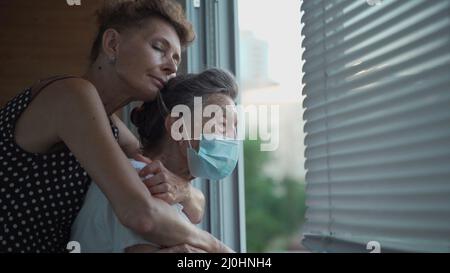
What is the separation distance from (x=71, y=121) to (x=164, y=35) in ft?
1.29

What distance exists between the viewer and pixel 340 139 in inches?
50.1

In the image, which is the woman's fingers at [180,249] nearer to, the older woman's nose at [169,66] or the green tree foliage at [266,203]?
the green tree foliage at [266,203]

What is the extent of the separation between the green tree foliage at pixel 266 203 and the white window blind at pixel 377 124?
82 millimetres

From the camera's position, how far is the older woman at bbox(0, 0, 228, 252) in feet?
3.33

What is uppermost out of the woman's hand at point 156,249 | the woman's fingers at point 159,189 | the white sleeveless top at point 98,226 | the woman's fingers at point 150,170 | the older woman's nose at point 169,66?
the older woman's nose at point 169,66

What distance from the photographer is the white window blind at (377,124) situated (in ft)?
3.02

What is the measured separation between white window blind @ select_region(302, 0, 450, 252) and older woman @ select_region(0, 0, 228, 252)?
0.34 meters

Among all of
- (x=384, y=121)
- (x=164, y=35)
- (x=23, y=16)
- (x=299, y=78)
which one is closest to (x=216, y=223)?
(x=299, y=78)

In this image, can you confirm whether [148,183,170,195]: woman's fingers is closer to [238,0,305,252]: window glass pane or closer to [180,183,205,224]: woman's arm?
[180,183,205,224]: woman's arm

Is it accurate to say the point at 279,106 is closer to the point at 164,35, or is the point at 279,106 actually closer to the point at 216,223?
the point at 164,35

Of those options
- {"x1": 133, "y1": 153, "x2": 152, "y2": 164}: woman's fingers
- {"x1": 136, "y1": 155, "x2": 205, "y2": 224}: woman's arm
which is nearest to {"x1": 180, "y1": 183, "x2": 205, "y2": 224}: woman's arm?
{"x1": 136, "y1": 155, "x2": 205, "y2": 224}: woman's arm

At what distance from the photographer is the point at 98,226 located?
1135 mm

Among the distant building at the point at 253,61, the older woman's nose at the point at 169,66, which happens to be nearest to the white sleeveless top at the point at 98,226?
the older woman's nose at the point at 169,66

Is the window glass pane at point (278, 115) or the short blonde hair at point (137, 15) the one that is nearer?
the short blonde hair at point (137, 15)
